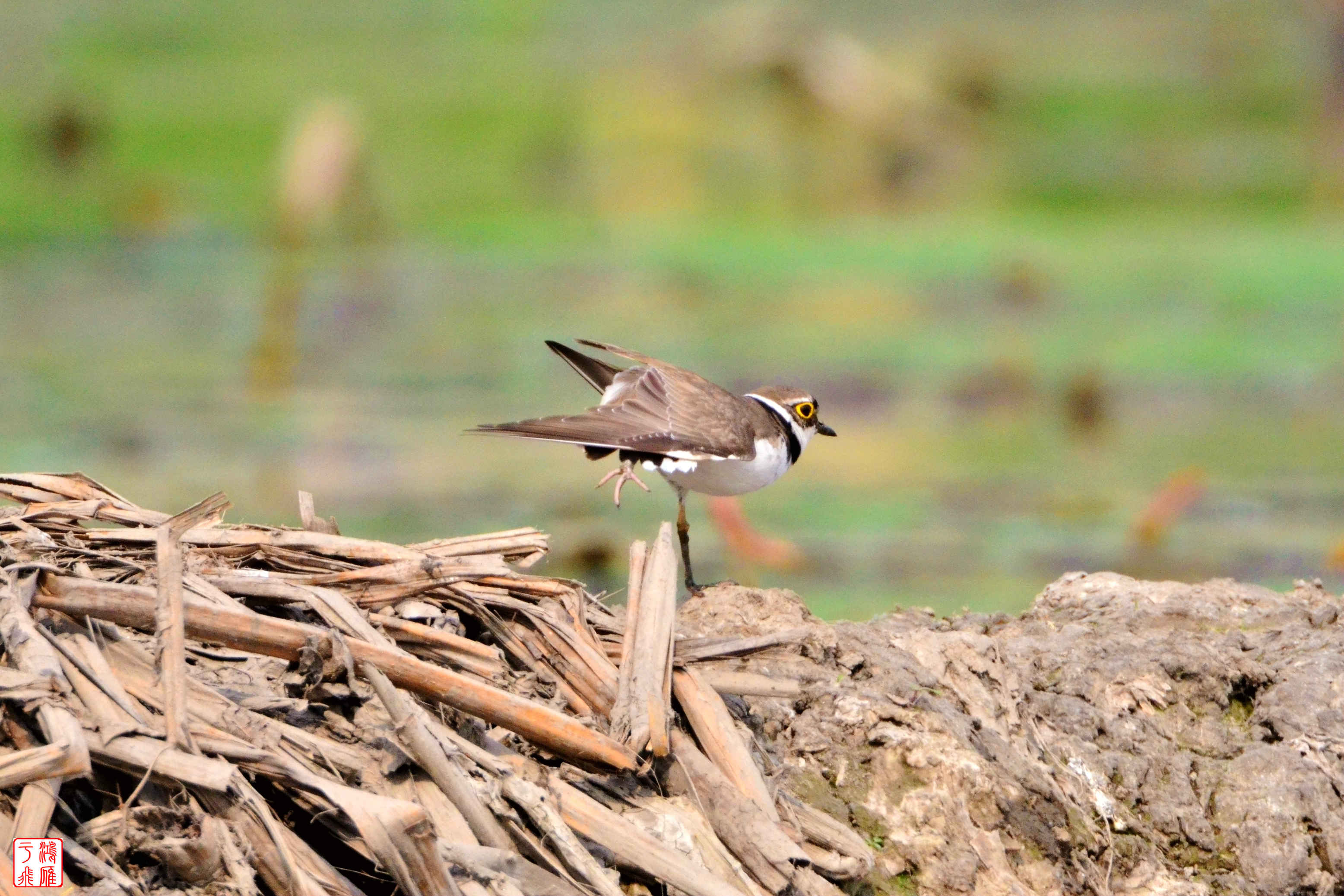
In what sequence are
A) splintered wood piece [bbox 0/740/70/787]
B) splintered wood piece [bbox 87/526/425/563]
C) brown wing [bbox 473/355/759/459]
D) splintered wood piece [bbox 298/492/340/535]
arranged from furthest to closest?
brown wing [bbox 473/355/759/459] < splintered wood piece [bbox 298/492/340/535] < splintered wood piece [bbox 87/526/425/563] < splintered wood piece [bbox 0/740/70/787]

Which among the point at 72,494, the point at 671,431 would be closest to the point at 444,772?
the point at 72,494

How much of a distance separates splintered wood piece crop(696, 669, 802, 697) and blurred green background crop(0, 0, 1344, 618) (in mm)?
4689

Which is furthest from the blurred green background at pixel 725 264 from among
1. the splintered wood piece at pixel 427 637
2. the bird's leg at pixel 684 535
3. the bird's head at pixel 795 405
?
the splintered wood piece at pixel 427 637

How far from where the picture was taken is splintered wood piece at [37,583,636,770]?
2.88m

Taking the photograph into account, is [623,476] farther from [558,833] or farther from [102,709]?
[102,709]

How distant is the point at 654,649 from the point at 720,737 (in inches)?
8.2

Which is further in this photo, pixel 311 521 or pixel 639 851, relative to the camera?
pixel 311 521

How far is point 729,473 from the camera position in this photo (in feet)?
15.3

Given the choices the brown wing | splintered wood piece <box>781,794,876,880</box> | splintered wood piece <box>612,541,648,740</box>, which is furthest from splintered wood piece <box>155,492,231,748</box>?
the brown wing

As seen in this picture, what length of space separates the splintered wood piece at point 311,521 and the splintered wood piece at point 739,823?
3.02ft

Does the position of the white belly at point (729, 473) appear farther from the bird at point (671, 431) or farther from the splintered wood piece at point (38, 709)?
the splintered wood piece at point (38, 709)

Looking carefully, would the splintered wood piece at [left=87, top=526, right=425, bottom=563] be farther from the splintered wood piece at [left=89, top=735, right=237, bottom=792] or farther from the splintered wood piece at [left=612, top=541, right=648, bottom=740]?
the splintered wood piece at [left=89, top=735, right=237, bottom=792]

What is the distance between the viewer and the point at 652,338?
14188mm

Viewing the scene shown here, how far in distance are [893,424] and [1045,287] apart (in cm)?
472
